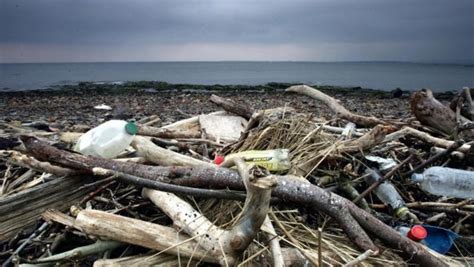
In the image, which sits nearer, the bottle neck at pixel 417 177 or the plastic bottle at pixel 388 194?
the plastic bottle at pixel 388 194

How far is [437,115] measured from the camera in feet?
16.6

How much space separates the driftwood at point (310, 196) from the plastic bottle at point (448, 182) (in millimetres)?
1136

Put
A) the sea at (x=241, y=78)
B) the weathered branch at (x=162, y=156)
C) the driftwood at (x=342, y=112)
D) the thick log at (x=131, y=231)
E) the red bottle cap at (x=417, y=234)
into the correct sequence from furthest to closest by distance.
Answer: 1. the sea at (x=241, y=78)
2. the driftwood at (x=342, y=112)
3. the weathered branch at (x=162, y=156)
4. the red bottle cap at (x=417, y=234)
5. the thick log at (x=131, y=231)

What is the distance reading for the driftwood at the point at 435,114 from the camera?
502cm

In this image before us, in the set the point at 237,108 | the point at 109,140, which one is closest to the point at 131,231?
the point at 109,140

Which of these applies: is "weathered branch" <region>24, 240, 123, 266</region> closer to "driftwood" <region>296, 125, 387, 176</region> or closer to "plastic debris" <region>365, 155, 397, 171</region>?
"driftwood" <region>296, 125, 387, 176</region>

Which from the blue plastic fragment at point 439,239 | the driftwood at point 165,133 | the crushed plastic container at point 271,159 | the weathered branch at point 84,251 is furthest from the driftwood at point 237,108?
the weathered branch at point 84,251

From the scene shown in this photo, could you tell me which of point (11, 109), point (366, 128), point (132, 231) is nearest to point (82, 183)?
point (132, 231)

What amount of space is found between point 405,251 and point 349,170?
1041mm

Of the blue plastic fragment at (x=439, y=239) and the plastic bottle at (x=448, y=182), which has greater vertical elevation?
the plastic bottle at (x=448, y=182)

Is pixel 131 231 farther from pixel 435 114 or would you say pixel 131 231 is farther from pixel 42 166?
pixel 435 114

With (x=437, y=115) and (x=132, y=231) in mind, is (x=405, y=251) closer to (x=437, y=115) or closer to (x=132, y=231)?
(x=132, y=231)

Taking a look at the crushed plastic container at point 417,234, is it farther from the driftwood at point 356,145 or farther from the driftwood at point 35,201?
the driftwood at point 35,201

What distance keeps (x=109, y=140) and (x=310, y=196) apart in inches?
81.4
